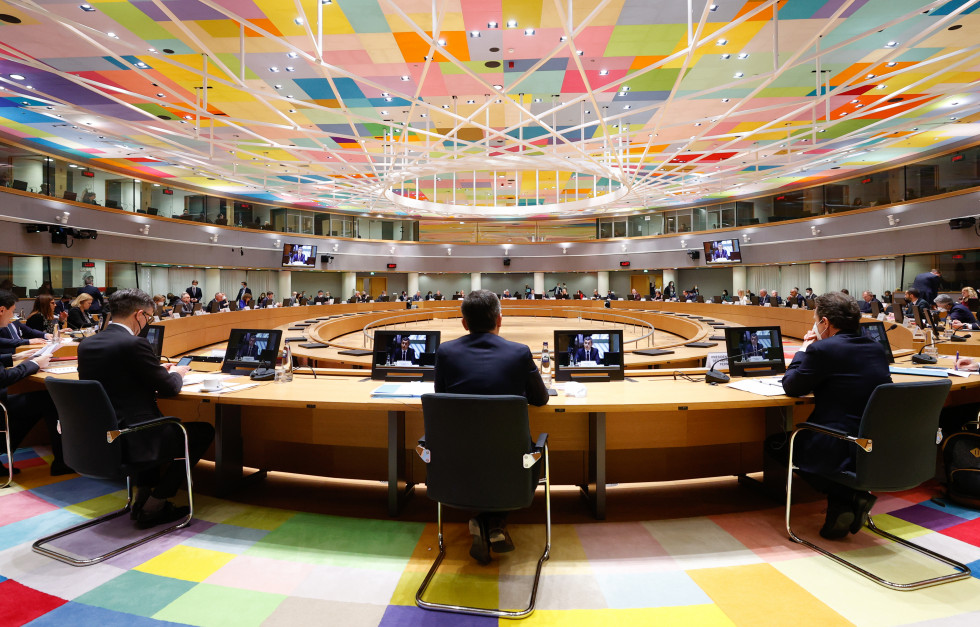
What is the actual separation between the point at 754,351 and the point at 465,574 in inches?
109

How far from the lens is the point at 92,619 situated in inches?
77.2

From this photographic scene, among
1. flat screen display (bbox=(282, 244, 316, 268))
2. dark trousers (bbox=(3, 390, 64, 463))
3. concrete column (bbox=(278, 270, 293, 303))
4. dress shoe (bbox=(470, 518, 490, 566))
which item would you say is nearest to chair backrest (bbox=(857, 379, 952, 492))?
dress shoe (bbox=(470, 518, 490, 566))

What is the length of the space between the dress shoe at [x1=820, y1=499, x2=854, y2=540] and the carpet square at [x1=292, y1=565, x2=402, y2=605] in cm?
242

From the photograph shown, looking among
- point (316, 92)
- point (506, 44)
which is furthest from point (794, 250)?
point (316, 92)

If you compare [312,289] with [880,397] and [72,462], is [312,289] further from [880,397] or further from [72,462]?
[880,397]

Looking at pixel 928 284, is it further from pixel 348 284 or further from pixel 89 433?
pixel 348 284

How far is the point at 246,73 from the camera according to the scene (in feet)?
26.4

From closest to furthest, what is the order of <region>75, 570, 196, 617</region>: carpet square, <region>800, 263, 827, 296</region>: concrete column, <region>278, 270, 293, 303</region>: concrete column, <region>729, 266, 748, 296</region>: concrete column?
<region>75, 570, 196, 617</region>: carpet square
<region>800, 263, 827, 296</region>: concrete column
<region>729, 266, 748, 296</region>: concrete column
<region>278, 270, 293, 303</region>: concrete column

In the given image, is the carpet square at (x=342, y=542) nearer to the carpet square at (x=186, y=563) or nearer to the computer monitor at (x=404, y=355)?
the carpet square at (x=186, y=563)

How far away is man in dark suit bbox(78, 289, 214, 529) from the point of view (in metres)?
2.56

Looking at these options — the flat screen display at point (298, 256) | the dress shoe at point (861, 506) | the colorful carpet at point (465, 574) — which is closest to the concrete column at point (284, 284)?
the flat screen display at point (298, 256)

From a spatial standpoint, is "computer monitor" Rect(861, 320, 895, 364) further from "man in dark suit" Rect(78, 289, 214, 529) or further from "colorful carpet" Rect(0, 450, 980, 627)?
"man in dark suit" Rect(78, 289, 214, 529)

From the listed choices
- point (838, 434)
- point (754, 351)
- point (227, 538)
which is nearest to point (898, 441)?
point (838, 434)

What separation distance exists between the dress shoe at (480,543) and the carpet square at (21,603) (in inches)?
74.9
